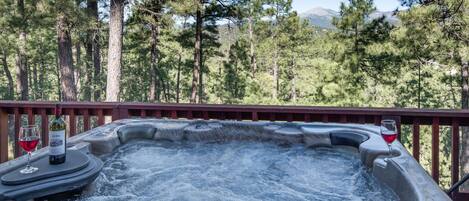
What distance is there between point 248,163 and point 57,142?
1.06 m

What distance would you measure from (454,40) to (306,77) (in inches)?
352

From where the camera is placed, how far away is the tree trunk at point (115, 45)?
6.95 meters

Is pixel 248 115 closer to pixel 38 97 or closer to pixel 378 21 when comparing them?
pixel 378 21

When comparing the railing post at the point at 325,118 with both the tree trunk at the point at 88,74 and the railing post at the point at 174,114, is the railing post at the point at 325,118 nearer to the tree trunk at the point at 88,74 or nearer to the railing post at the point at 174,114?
the railing post at the point at 174,114

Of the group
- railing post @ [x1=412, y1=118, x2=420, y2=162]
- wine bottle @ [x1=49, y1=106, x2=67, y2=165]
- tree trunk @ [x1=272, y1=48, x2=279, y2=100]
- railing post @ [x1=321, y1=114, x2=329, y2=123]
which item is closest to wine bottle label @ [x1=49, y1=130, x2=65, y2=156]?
wine bottle @ [x1=49, y1=106, x2=67, y2=165]

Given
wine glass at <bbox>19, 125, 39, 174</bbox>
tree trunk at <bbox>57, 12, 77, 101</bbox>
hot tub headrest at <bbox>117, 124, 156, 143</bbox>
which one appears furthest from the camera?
tree trunk at <bbox>57, 12, 77, 101</bbox>

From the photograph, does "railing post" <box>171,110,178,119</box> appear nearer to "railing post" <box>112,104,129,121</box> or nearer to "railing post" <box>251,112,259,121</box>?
"railing post" <box>112,104,129,121</box>

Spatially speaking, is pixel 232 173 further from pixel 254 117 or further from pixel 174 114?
pixel 174 114

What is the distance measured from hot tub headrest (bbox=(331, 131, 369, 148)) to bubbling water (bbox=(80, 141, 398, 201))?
0.05 m

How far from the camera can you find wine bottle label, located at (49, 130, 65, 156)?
1.56m

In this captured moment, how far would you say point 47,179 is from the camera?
4.85 ft

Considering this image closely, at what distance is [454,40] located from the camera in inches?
346

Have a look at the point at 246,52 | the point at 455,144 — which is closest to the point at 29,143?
the point at 455,144

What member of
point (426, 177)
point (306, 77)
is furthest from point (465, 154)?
point (426, 177)
